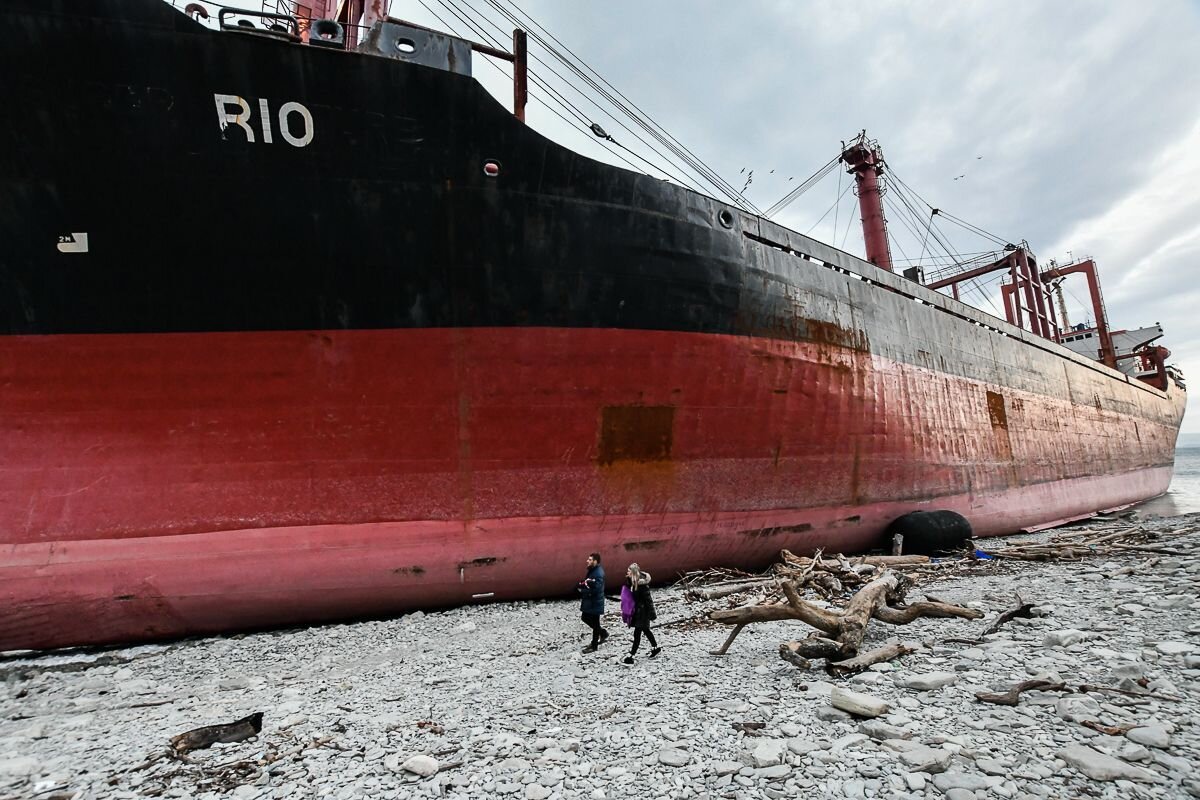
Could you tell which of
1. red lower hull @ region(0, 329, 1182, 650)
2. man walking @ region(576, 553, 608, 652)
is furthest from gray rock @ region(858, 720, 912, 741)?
red lower hull @ region(0, 329, 1182, 650)

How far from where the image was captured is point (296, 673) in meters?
4.37

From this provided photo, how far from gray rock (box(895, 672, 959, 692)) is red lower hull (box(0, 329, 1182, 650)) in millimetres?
3491

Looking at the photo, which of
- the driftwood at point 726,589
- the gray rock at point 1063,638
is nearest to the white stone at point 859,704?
the gray rock at point 1063,638

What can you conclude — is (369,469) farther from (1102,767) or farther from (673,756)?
(1102,767)

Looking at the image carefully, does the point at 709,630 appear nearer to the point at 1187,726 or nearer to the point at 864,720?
the point at 864,720

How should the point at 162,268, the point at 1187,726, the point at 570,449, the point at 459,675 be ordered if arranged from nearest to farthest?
the point at 1187,726 → the point at 459,675 → the point at 162,268 → the point at 570,449

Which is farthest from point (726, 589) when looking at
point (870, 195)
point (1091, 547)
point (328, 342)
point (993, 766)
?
point (870, 195)

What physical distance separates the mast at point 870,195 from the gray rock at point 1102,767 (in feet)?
50.5

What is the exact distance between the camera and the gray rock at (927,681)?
3408 millimetres

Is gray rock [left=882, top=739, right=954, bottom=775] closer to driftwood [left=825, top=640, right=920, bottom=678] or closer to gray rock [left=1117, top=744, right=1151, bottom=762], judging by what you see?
gray rock [left=1117, top=744, right=1151, bottom=762]

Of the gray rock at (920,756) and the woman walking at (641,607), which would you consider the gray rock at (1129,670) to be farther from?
the woman walking at (641,607)

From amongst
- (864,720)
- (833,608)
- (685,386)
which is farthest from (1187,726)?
(685,386)

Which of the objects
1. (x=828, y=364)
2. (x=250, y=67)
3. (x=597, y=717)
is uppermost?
(x=250, y=67)

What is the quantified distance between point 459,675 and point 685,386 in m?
4.12
